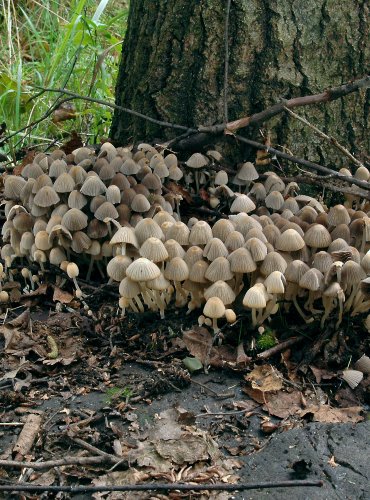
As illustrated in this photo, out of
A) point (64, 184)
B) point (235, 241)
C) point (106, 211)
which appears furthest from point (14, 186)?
point (235, 241)

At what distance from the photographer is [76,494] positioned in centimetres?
185

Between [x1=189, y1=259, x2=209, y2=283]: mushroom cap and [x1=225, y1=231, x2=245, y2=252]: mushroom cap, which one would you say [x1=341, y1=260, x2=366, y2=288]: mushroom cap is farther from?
[x1=189, y1=259, x2=209, y2=283]: mushroom cap

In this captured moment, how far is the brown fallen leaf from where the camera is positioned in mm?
2016

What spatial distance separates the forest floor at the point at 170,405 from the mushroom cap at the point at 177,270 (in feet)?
0.76

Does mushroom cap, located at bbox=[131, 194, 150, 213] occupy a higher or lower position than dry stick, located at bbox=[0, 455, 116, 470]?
higher

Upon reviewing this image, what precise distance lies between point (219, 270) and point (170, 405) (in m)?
0.51

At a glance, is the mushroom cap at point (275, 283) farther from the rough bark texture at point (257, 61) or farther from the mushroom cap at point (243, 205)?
the rough bark texture at point (257, 61)

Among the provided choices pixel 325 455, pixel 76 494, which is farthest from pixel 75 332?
pixel 325 455

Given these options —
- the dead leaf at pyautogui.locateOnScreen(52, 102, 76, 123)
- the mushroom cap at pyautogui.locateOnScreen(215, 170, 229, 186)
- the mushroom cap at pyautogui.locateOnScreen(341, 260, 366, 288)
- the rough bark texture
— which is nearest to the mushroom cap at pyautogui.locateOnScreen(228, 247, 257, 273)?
the mushroom cap at pyautogui.locateOnScreen(341, 260, 366, 288)

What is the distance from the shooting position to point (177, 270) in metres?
2.40

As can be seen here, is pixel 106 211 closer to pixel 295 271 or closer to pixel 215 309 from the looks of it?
pixel 215 309

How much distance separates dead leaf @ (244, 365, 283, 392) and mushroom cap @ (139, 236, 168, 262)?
530mm

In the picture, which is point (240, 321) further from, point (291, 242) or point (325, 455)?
point (325, 455)

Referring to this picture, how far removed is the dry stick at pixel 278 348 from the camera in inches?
94.7
